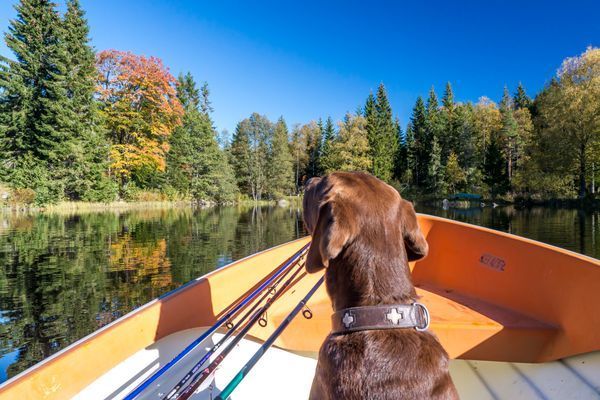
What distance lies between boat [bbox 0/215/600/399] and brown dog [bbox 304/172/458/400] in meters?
0.82

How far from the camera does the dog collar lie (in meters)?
1.24

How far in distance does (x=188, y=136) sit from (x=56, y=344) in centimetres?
3674

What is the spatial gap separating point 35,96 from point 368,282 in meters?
31.3

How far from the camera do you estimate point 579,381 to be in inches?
89.3

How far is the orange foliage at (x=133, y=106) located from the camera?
30.5m

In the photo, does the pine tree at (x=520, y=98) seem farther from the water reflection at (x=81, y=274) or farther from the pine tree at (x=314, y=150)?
the water reflection at (x=81, y=274)

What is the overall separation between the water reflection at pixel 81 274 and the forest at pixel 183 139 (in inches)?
407

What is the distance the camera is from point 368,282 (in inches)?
52.6

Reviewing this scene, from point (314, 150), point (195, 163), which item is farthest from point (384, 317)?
point (314, 150)

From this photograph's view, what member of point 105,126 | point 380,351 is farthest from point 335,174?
point 105,126

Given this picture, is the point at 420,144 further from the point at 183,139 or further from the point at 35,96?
the point at 35,96

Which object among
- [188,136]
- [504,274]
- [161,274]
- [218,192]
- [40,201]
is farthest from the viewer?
[218,192]

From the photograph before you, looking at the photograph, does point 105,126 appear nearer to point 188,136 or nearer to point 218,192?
point 188,136

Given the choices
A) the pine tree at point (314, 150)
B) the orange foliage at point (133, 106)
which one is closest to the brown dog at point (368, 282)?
the orange foliage at point (133, 106)
